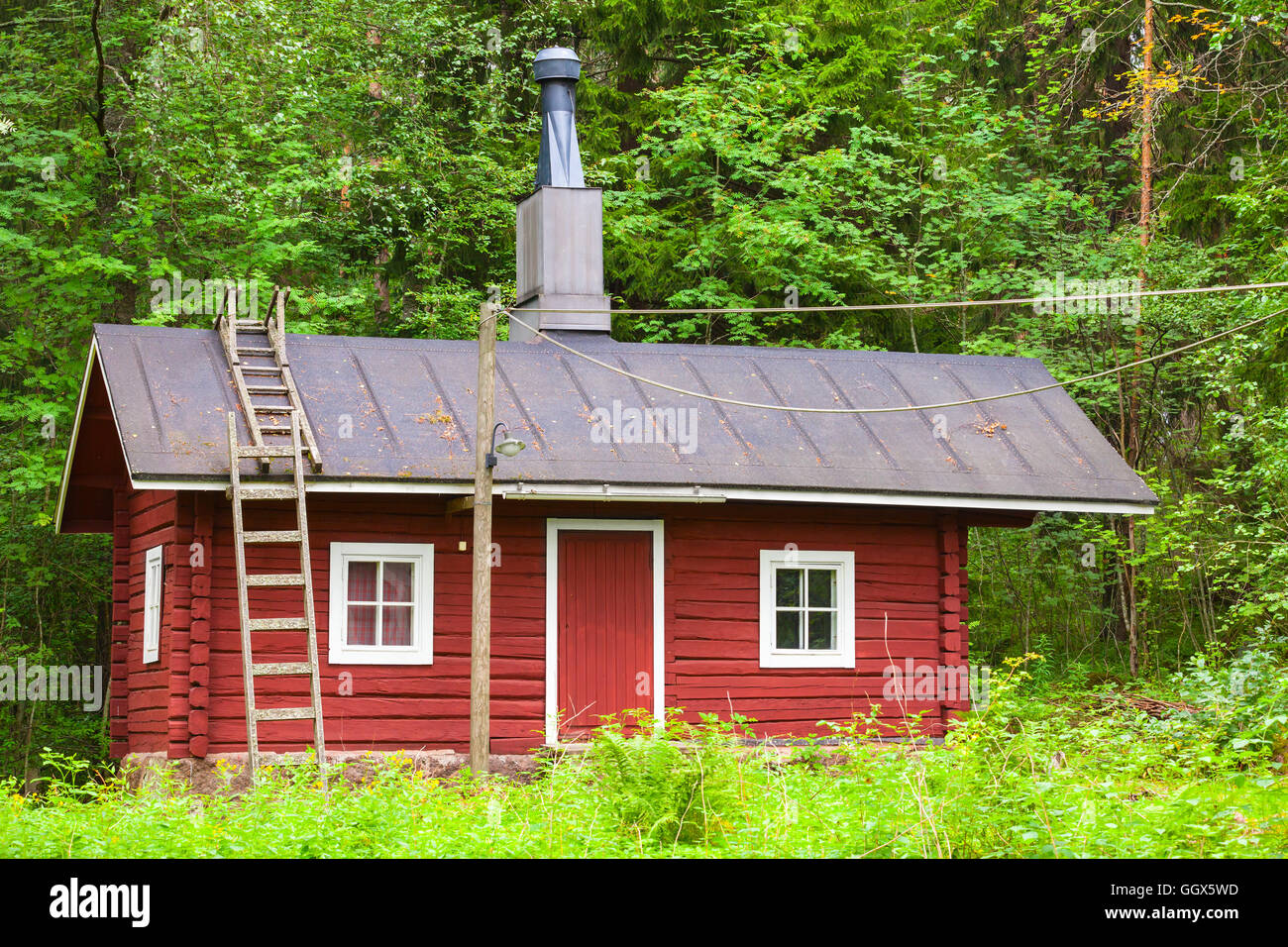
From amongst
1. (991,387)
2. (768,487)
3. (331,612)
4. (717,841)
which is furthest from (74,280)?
(717,841)

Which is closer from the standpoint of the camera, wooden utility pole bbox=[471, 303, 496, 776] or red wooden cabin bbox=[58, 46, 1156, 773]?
wooden utility pole bbox=[471, 303, 496, 776]

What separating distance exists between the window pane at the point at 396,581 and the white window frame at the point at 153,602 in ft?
6.96

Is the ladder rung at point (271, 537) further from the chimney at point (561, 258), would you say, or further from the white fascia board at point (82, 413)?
the chimney at point (561, 258)

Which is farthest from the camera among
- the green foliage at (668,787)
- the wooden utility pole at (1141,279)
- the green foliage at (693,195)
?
the wooden utility pole at (1141,279)

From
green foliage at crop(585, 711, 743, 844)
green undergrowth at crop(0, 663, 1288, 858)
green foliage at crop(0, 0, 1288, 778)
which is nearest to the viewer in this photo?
green undergrowth at crop(0, 663, 1288, 858)

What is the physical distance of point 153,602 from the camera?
14.3 m

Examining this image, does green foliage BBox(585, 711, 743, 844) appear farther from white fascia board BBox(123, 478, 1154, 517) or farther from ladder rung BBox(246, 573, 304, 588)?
white fascia board BBox(123, 478, 1154, 517)

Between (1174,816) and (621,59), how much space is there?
18847 millimetres

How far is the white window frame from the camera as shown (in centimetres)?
1398

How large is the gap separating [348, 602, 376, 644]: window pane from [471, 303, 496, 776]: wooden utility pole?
1703 mm

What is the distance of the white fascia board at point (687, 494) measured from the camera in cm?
1289

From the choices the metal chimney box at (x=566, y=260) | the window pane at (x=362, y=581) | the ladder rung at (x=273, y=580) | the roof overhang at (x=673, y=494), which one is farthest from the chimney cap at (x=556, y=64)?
the ladder rung at (x=273, y=580)

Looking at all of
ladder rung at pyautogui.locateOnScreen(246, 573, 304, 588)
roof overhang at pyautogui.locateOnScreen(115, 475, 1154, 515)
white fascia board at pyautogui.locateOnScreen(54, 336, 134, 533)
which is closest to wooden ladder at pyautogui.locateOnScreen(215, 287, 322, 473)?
roof overhang at pyautogui.locateOnScreen(115, 475, 1154, 515)

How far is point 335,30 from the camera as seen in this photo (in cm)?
2217
